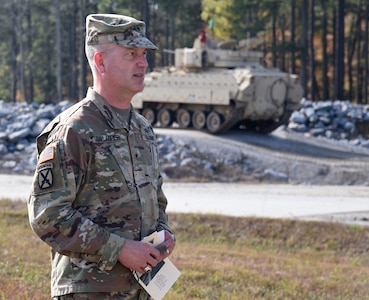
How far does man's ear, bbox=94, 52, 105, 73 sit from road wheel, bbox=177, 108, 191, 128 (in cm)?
2549

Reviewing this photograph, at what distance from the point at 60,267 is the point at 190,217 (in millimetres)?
9659

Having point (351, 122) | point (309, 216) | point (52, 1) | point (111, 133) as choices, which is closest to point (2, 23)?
point (52, 1)

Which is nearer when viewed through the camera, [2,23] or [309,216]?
[309,216]

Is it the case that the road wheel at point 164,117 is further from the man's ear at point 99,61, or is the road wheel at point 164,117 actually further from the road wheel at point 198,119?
the man's ear at point 99,61

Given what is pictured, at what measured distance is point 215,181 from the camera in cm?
2192

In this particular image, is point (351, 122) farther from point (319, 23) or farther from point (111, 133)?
point (111, 133)

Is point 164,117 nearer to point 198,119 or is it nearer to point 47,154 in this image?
point 198,119

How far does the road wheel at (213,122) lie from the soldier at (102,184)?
78.2 ft

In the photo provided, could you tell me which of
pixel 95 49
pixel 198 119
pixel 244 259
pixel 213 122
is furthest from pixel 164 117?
pixel 95 49

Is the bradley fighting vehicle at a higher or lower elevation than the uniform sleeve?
lower

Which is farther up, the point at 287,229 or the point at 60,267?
the point at 60,267

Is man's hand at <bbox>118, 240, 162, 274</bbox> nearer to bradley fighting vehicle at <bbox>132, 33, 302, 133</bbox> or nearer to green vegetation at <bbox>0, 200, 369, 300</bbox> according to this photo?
green vegetation at <bbox>0, 200, 369, 300</bbox>

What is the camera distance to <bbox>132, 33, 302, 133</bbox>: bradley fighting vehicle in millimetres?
27828

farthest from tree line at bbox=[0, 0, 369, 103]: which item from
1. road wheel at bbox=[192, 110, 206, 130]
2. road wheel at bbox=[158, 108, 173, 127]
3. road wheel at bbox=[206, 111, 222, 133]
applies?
road wheel at bbox=[206, 111, 222, 133]
